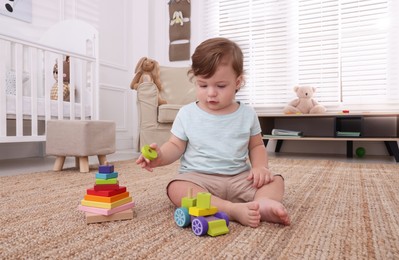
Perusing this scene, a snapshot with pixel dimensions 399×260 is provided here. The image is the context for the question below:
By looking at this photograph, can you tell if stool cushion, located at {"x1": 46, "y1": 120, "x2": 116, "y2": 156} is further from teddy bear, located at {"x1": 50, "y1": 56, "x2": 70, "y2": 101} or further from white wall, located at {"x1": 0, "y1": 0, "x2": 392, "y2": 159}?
white wall, located at {"x1": 0, "y1": 0, "x2": 392, "y2": 159}

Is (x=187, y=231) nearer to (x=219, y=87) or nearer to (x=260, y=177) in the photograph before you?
(x=260, y=177)

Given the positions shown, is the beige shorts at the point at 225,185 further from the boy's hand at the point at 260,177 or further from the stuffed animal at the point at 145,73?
the stuffed animal at the point at 145,73

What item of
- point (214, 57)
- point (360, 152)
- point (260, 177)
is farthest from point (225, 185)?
point (360, 152)

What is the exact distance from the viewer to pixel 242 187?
2.81ft

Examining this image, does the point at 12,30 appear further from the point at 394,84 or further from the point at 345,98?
the point at 394,84

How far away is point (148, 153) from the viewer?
761 mm

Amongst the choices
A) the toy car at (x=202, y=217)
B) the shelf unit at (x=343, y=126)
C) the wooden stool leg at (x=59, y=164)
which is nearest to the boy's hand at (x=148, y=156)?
the toy car at (x=202, y=217)

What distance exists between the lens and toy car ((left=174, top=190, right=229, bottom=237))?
0.65 metres

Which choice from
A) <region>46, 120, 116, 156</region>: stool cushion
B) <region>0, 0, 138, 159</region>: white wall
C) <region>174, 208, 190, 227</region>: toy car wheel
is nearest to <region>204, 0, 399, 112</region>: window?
<region>0, 0, 138, 159</region>: white wall

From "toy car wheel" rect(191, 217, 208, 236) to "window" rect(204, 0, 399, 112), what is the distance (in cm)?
260

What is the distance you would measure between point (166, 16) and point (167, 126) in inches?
62.3

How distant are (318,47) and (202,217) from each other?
8.97ft

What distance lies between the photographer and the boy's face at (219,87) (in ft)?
2.71

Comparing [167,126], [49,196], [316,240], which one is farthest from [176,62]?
[316,240]
